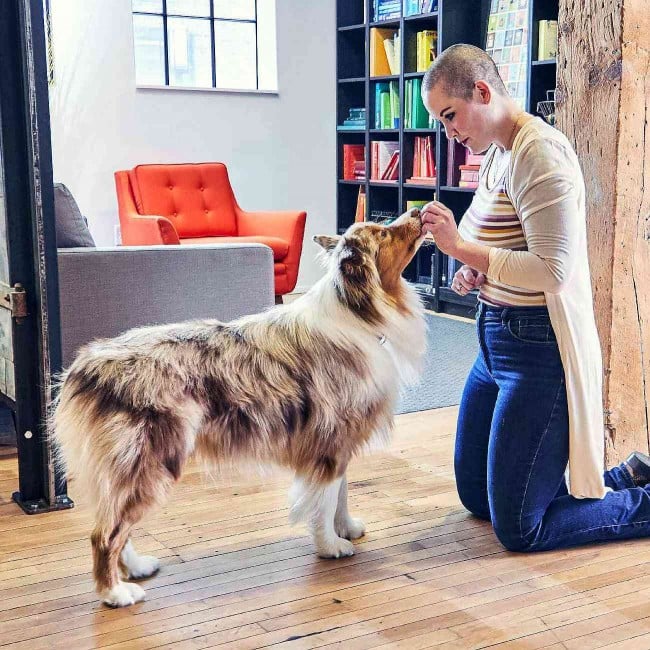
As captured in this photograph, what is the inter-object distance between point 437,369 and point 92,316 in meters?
1.95

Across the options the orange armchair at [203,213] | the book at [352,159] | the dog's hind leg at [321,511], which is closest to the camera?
the dog's hind leg at [321,511]

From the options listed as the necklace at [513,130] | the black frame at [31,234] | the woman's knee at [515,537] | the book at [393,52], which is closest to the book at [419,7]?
the book at [393,52]

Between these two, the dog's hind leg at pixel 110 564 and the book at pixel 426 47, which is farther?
the book at pixel 426 47

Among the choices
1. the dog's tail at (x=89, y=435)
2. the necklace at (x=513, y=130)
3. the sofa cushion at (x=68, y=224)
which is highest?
the necklace at (x=513, y=130)

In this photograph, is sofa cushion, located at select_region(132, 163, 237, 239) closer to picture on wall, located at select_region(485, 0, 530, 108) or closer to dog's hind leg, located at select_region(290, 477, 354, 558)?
picture on wall, located at select_region(485, 0, 530, 108)

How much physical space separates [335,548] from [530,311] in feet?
2.66

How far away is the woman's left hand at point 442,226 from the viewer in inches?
88.0

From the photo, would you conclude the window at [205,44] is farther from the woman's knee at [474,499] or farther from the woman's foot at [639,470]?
the woman's foot at [639,470]

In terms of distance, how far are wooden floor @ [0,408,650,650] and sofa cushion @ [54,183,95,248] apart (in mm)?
1113

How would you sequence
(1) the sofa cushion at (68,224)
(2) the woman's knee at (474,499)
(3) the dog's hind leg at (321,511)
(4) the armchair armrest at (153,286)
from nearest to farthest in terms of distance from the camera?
(3) the dog's hind leg at (321,511) < (2) the woman's knee at (474,499) < (4) the armchair armrest at (153,286) < (1) the sofa cushion at (68,224)

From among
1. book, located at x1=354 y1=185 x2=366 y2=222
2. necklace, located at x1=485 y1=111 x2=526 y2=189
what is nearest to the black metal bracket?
necklace, located at x1=485 y1=111 x2=526 y2=189

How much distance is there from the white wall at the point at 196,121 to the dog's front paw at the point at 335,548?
4572 mm

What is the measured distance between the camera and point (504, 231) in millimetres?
2336

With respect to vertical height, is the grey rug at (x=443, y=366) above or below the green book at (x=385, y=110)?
below
